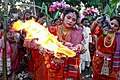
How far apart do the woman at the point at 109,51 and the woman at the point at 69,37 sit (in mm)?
495

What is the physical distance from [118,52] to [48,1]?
746cm

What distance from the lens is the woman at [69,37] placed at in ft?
18.7

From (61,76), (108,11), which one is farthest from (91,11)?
(61,76)

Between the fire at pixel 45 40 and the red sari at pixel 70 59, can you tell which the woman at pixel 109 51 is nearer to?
the red sari at pixel 70 59

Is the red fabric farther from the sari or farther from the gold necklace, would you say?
the gold necklace

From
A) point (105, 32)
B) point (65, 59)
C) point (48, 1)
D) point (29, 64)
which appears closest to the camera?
point (65, 59)

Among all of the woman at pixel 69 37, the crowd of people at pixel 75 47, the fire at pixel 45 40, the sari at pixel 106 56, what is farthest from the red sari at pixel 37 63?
the fire at pixel 45 40

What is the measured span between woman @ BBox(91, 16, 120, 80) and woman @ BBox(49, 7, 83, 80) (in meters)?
0.50

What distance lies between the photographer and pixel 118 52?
5.99 meters

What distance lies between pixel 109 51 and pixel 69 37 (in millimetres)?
841

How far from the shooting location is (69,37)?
575 centimetres

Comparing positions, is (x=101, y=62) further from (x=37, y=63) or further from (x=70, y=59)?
(x=37, y=63)

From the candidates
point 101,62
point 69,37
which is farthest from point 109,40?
point 69,37

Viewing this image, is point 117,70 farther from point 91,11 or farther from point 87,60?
point 87,60
